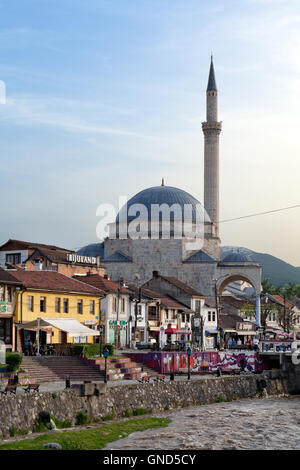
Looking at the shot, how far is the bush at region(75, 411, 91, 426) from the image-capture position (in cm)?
2839

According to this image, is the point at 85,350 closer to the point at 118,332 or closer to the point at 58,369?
the point at 58,369

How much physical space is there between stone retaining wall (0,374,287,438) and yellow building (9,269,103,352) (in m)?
7.62

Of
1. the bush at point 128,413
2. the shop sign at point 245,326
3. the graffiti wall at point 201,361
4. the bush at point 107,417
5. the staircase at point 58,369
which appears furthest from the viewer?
the shop sign at point 245,326

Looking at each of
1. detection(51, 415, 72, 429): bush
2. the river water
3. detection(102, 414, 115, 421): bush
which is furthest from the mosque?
detection(51, 415, 72, 429): bush

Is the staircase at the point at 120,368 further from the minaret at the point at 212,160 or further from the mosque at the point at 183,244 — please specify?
the minaret at the point at 212,160

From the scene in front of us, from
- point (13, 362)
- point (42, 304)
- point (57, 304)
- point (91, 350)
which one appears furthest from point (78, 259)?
point (13, 362)

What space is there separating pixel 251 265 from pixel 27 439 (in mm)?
68753

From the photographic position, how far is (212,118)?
324 feet

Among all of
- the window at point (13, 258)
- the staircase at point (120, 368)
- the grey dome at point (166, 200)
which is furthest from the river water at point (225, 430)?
the grey dome at point (166, 200)

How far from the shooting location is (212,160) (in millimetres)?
97062

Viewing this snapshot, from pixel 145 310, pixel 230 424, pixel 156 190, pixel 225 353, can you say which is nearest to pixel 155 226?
pixel 156 190

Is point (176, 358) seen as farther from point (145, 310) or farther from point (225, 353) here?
point (145, 310)

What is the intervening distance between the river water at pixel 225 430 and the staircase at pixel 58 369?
505 centimetres

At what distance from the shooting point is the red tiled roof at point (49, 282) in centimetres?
4347
